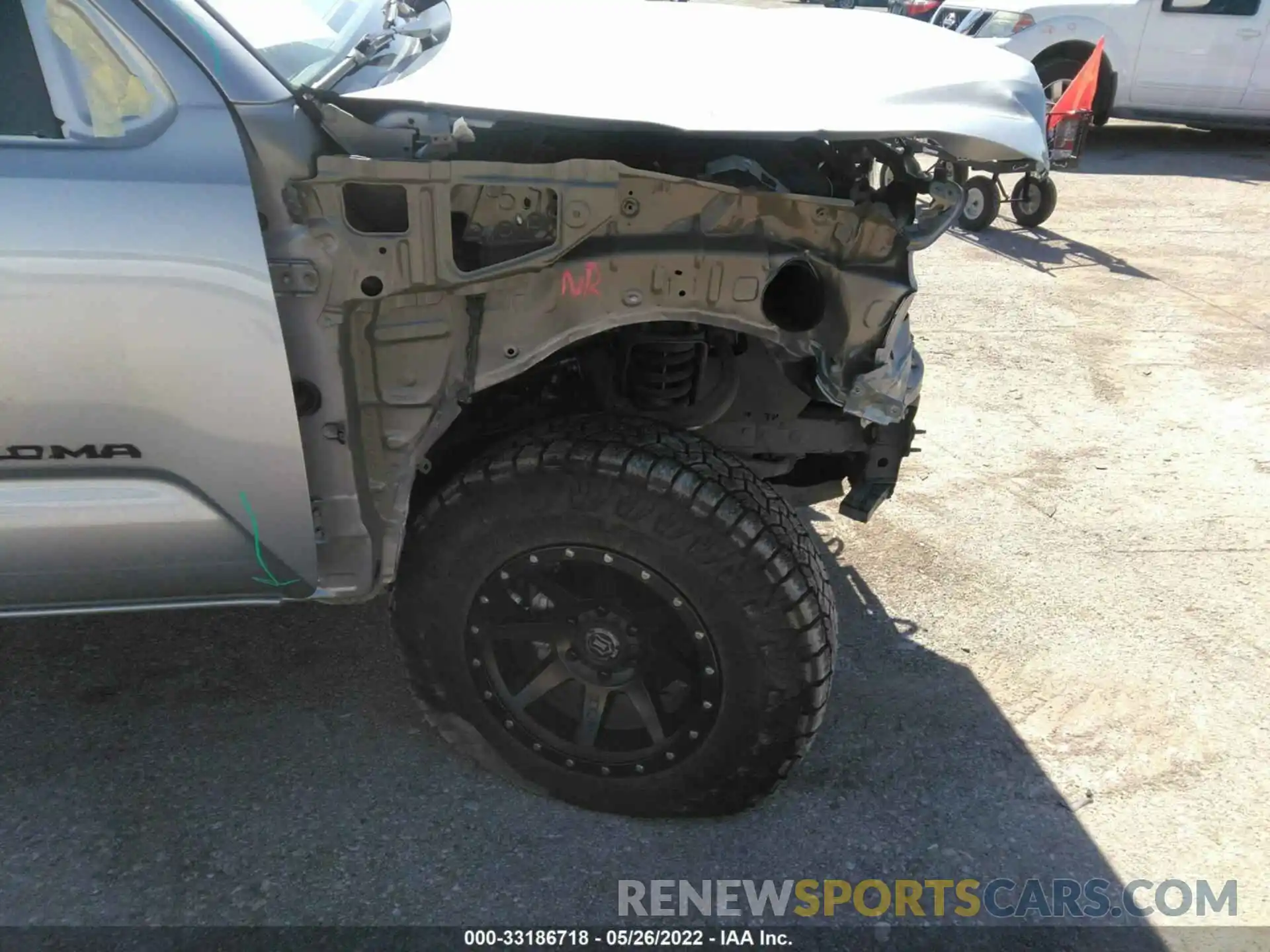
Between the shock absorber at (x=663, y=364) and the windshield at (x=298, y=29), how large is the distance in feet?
2.91

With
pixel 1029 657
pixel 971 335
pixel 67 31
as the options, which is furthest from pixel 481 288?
pixel 971 335

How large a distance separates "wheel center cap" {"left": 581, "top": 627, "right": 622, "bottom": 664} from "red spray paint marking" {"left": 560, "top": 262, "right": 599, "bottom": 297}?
729 millimetres

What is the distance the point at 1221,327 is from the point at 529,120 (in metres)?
4.69

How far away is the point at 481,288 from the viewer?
6.63ft

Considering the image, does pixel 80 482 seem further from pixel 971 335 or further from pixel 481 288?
pixel 971 335

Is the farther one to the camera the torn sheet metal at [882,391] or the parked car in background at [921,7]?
the parked car in background at [921,7]

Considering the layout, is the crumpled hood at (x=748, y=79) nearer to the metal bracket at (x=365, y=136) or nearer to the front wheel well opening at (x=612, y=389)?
the metal bracket at (x=365, y=136)

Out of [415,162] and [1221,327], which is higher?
[415,162]

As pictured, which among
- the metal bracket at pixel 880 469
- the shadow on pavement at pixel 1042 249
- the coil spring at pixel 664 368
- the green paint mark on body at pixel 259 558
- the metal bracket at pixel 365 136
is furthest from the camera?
the shadow on pavement at pixel 1042 249

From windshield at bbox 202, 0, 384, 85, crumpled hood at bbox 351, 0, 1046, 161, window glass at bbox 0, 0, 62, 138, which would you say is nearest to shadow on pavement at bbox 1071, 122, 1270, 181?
crumpled hood at bbox 351, 0, 1046, 161

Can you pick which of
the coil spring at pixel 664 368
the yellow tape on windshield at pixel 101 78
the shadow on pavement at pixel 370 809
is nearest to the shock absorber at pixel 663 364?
the coil spring at pixel 664 368

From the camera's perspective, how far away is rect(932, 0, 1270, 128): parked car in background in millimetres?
8703

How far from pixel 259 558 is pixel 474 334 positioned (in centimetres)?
66

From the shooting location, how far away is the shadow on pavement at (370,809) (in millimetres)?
2143
